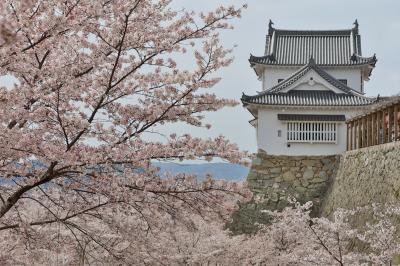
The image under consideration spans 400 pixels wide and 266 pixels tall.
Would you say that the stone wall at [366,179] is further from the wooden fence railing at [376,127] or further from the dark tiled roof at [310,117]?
the dark tiled roof at [310,117]

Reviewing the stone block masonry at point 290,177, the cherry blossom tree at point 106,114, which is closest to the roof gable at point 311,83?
the stone block masonry at point 290,177

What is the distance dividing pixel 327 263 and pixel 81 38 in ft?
18.8

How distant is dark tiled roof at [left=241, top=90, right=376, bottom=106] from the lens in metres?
19.8

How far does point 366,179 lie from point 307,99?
7.13 m

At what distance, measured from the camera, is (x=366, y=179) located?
1348cm

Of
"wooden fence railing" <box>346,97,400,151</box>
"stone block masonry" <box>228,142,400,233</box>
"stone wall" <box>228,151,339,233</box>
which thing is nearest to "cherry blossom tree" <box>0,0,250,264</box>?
"wooden fence railing" <box>346,97,400,151</box>

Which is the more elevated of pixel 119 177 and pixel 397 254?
pixel 119 177

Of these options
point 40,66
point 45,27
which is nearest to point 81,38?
point 40,66

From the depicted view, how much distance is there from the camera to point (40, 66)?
204 inches

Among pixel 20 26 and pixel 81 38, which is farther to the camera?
pixel 81 38

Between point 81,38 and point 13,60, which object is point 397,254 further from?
point 13,60

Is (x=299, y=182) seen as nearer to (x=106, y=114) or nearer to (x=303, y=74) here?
(x=303, y=74)

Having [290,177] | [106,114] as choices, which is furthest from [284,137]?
[106,114]

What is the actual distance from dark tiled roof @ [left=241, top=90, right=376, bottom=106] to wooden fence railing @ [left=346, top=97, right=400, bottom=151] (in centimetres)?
238
